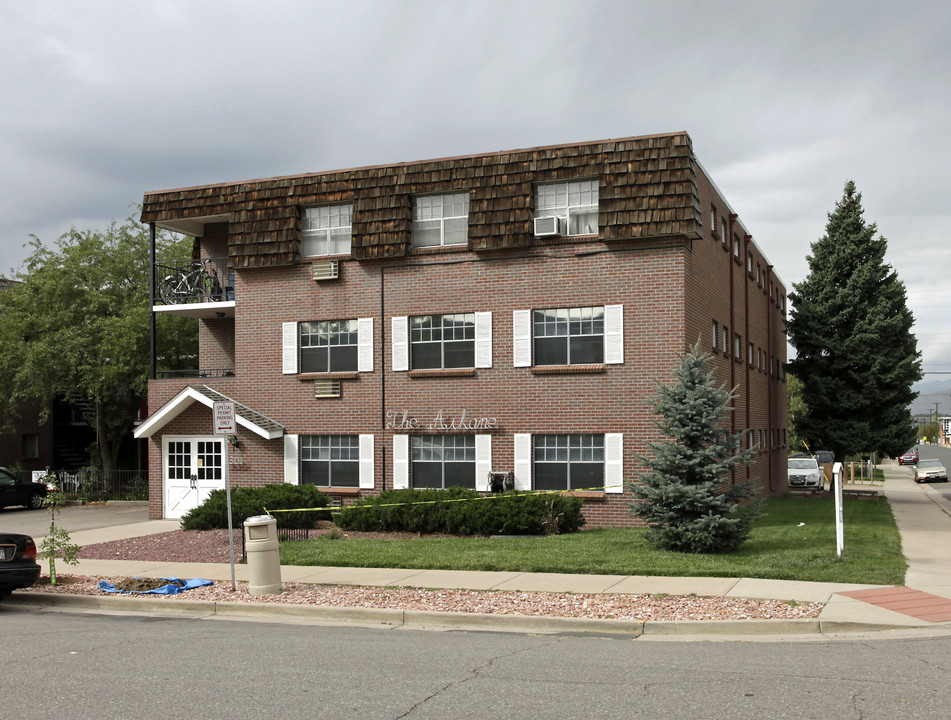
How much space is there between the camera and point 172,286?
25.0 m

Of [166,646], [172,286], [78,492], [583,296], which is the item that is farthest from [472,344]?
[78,492]

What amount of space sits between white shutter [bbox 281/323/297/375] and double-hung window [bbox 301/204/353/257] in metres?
1.90

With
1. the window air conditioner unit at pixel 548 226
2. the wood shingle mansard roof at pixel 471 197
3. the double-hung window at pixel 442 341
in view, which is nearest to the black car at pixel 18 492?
the wood shingle mansard roof at pixel 471 197

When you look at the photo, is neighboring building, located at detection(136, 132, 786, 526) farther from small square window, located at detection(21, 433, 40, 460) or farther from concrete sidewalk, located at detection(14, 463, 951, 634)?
small square window, located at detection(21, 433, 40, 460)

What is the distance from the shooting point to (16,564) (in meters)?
12.3

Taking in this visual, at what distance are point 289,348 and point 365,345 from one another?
211cm

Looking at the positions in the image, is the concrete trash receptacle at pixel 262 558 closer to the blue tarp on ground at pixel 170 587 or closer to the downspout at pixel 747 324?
the blue tarp on ground at pixel 170 587

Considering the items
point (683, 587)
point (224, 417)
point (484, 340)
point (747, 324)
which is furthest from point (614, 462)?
point (747, 324)

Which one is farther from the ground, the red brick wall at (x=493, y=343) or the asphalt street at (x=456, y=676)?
the red brick wall at (x=493, y=343)

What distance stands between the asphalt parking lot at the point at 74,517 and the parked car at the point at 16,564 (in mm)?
9750

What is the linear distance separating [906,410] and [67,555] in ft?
94.1

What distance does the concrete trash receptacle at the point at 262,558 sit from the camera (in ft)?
40.7

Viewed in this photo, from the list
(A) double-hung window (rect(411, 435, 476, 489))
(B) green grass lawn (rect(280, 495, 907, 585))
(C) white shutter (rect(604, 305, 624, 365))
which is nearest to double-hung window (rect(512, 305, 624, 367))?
(C) white shutter (rect(604, 305, 624, 365))

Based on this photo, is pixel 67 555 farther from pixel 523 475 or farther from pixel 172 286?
pixel 172 286
